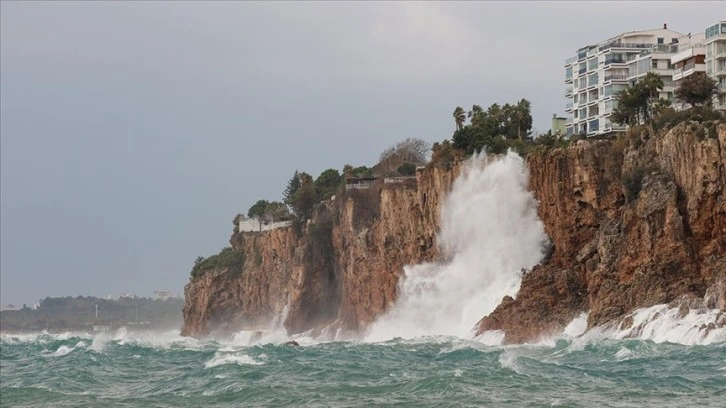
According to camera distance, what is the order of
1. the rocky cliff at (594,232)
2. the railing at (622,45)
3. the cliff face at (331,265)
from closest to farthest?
the rocky cliff at (594,232) → the cliff face at (331,265) → the railing at (622,45)

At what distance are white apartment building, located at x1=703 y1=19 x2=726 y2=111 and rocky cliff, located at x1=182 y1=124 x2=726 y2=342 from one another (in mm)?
11768

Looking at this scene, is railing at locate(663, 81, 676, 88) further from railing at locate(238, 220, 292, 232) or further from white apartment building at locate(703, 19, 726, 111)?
railing at locate(238, 220, 292, 232)

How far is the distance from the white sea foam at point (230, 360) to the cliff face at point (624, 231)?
12.6m

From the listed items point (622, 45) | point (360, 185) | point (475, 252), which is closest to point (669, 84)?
point (622, 45)

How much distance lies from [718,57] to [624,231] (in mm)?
19432

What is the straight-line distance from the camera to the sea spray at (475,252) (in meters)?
72.0

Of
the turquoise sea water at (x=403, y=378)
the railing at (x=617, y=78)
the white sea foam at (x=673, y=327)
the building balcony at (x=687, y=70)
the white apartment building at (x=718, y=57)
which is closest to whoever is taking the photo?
the turquoise sea water at (x=403, y=378)

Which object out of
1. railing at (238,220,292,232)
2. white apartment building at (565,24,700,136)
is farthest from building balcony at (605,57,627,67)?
railing at (238,220,292,232)

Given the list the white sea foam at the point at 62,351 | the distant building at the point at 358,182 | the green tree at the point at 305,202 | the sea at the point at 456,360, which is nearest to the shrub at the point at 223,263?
the green tree at the point at 305,202

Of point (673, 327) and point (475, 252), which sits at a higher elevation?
point (475, 252)

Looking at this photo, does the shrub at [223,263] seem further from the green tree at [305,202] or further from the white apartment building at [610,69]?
the white apartment building at [610,69]

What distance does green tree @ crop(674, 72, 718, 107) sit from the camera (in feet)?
234

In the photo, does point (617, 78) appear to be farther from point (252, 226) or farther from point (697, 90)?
point (252, 226)

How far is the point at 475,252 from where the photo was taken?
7569cm
